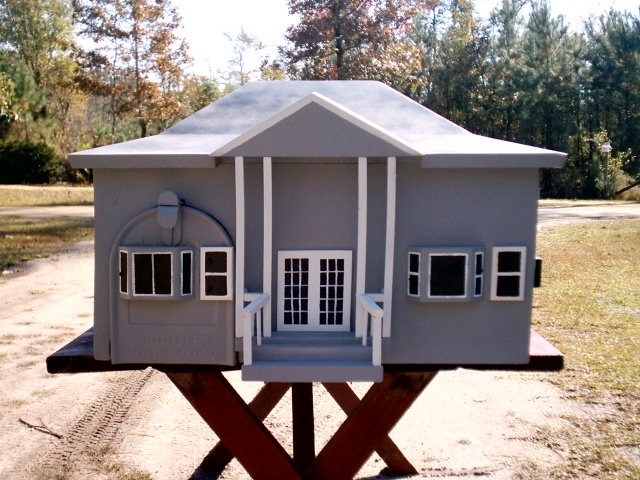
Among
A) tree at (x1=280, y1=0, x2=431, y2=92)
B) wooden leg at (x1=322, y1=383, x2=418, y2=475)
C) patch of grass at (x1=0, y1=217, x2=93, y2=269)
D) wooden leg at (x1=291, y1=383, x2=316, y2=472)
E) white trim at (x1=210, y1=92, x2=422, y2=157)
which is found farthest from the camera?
tree at (x1=280, y1=0, x2=431, y2=92)

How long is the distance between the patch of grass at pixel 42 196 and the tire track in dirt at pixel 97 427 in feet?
69.7

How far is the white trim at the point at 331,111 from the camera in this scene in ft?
10.0

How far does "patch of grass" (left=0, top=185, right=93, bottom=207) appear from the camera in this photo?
88.4ft

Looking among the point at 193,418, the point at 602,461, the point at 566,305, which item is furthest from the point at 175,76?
the point at 602,461

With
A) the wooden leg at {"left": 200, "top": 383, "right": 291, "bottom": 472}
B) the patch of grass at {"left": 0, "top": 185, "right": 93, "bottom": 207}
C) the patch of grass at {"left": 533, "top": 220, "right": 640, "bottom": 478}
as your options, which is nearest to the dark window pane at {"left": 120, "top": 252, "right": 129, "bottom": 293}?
the wooden leg at {"left": 200, "top": 383, "right": 291, "bottom": 472}

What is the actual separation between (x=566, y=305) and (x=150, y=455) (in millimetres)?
7269

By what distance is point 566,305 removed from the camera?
10539 mm

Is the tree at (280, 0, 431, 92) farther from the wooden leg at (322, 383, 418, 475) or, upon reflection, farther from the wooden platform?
the wooden platform

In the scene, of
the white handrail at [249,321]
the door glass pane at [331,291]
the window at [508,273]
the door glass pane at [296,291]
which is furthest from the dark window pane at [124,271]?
the window at [508,273]

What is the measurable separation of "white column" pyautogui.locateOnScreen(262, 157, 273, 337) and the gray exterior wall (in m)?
0.09

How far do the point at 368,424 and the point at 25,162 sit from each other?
113 feet

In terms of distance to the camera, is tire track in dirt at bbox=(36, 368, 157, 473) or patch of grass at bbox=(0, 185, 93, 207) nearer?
tire track in dirt at bbox=(36, 368, 157, 473)

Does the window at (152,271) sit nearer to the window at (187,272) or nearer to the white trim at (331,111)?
the window at (187,272)

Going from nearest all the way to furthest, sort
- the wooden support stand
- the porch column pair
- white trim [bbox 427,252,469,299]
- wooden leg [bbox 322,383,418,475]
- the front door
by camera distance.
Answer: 1. the porch column pair
2. white trim [bbox 427,252,469,299]
3. the front door
4. the wooden support stand
5. wooden leg [bbox 322,383,418,475]
